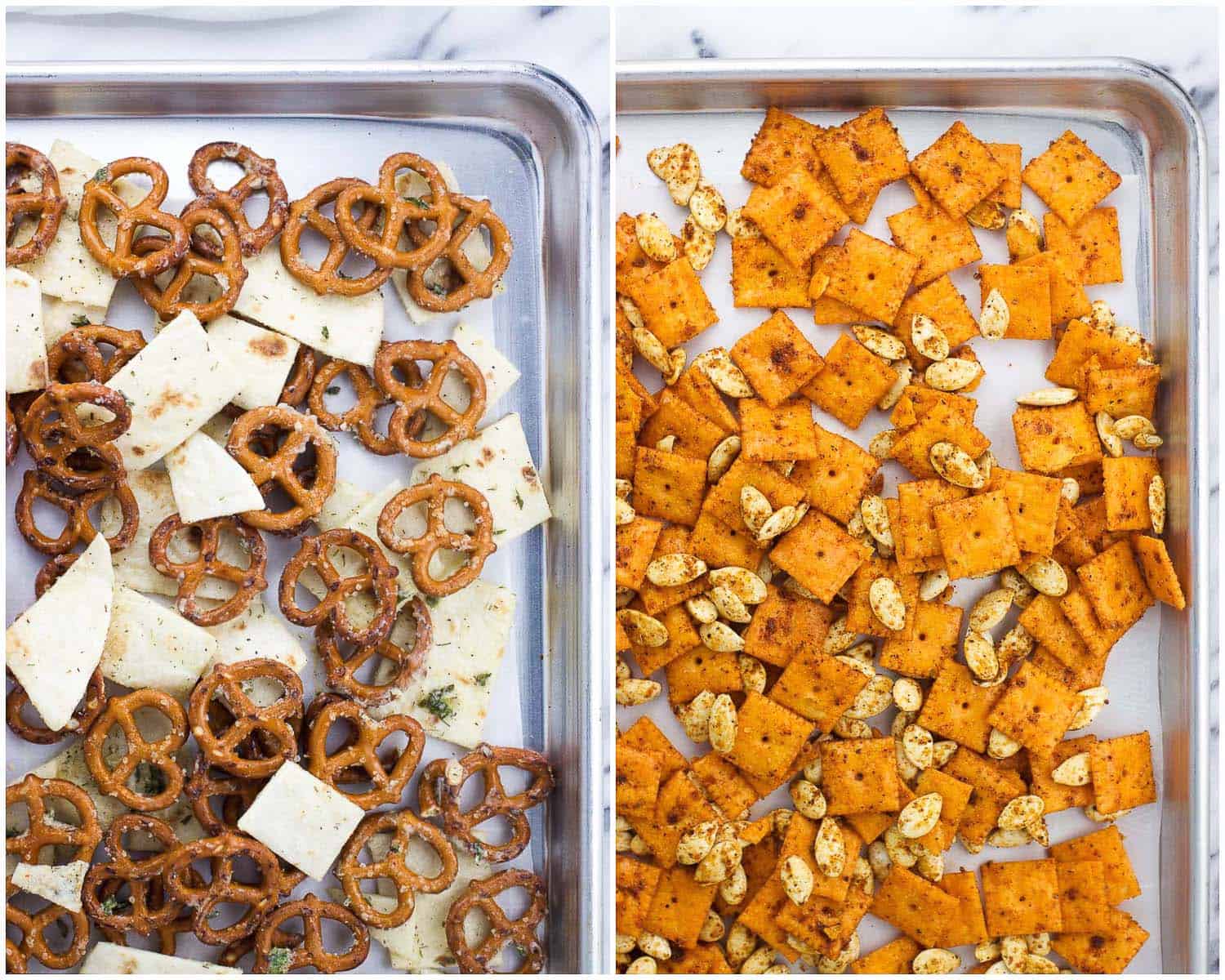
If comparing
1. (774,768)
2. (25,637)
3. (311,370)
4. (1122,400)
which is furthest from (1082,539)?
(25,637)

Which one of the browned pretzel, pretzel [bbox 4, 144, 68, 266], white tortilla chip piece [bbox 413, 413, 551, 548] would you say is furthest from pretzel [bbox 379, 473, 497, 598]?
pretzel [bbox 4, 144, 68, 266]

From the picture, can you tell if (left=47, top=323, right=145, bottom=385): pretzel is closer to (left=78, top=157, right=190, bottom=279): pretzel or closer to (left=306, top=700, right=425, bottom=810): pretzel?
(left=78, top=157, right=190, bottom=279): pretzel

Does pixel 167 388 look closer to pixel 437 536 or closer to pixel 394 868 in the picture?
pixel 437 536

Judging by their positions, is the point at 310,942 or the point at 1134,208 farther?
the point at 1134,208

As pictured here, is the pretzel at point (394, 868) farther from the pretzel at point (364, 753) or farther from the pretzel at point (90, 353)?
the pretzel at point (90, 353)

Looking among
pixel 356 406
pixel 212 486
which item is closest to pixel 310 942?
pixel 212 486

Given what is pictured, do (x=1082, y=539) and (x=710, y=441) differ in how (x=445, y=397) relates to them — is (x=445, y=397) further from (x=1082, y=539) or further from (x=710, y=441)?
(x=1082, y=539)
